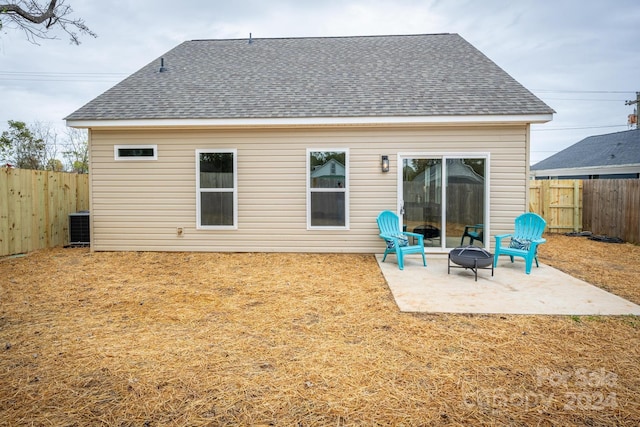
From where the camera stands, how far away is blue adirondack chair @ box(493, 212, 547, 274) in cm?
573

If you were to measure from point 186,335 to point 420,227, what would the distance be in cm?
509

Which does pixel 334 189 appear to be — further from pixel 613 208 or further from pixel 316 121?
pixel 613 208

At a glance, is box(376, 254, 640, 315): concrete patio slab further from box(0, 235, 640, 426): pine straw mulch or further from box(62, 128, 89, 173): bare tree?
box(62, 128, 89, 173): bare tree

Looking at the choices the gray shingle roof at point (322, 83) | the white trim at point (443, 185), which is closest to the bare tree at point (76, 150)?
the gray shingle roof at point (322, 83)

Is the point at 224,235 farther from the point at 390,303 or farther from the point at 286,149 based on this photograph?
the point at 390,303

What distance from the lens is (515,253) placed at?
19.3 ft

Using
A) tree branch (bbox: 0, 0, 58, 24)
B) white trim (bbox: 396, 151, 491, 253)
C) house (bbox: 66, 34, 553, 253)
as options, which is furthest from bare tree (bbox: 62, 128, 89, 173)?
white trim (bbox: 396, 151, 491, 253)

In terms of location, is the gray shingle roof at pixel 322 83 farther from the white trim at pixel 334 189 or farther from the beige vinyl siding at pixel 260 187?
the white trim at pixel 334 189

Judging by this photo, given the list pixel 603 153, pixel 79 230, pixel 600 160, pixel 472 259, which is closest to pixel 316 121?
pixel 472 259

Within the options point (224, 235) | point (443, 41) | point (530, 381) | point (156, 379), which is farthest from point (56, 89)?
point (530, 381)

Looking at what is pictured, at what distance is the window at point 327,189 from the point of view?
732cm

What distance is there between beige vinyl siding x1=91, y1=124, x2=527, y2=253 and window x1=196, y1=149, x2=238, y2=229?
128 millimetres

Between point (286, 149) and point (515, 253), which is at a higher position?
point (286, 149)

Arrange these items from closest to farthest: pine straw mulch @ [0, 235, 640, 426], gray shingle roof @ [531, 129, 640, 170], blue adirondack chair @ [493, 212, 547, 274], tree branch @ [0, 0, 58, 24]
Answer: pine straw mulch @ [0, 235, 640, 426] → blue adirondack chair @ [493, 212, 547, 274] → tree branch @ [0, 0, 58, 24] → gray shingle roof @ [531, 129, 640, 170]
